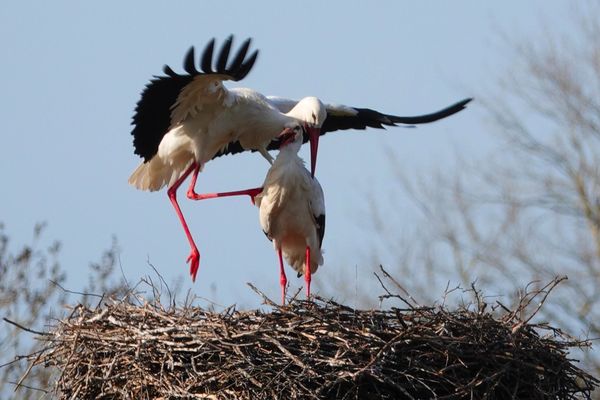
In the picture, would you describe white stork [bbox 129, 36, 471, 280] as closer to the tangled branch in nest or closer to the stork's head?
the stork's head

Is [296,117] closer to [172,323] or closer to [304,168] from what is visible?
[304,168]

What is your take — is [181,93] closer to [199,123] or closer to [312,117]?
[199,123]

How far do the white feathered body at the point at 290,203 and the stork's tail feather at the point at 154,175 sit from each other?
1247 mm

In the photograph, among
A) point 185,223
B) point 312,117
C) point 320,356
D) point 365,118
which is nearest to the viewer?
point 320,356

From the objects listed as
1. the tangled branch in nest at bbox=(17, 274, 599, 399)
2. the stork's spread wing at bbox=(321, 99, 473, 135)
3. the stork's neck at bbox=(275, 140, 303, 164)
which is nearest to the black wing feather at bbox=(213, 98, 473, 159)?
the stork's spread wing at bbox=(321, 99, 473, 135)

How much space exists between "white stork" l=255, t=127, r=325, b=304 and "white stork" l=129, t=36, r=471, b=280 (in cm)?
38

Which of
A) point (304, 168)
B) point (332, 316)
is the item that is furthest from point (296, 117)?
point (332, 316)

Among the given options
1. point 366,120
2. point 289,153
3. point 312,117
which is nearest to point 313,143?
point 312,117

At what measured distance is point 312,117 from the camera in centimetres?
1102

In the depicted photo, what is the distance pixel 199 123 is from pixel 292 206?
1.31 m

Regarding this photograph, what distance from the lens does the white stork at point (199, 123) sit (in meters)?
10.6

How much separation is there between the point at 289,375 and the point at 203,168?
3.88 metres

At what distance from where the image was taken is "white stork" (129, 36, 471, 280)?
10648 millimetres

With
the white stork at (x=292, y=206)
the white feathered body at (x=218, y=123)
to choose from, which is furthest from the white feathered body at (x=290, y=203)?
the white feathered body at (x=218, y=123)
